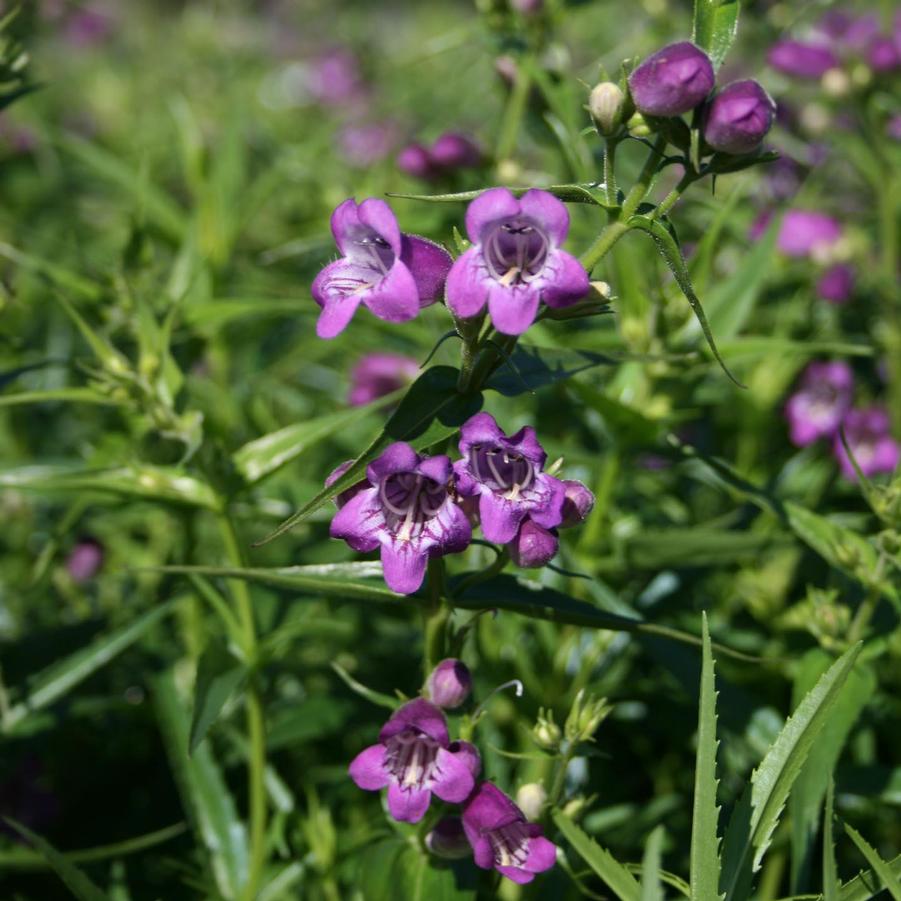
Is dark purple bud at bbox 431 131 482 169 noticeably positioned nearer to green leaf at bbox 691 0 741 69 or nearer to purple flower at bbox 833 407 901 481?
purple flower at bbox 833 407 901 481

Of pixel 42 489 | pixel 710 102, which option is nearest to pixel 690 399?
pixel 710 102

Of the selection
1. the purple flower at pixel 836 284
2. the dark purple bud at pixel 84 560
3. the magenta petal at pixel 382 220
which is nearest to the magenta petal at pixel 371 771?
the magenta petal at pixel 382 220

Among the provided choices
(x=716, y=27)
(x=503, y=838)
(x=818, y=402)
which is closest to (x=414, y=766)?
(x=503, y=838)

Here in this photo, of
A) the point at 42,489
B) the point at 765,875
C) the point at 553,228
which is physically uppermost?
the point at 553,228

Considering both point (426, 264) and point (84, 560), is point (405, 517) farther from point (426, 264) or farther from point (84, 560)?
point (84, 560)

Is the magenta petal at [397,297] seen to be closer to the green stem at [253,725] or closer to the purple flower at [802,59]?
the green stem at [253,725]

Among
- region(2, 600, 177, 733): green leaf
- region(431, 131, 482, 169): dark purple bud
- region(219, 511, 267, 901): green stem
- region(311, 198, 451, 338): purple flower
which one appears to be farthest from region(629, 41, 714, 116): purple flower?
region(431, 131, 482, 169): dark purple bud

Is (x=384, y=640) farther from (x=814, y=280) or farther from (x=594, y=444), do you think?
(x=814, y=280)
